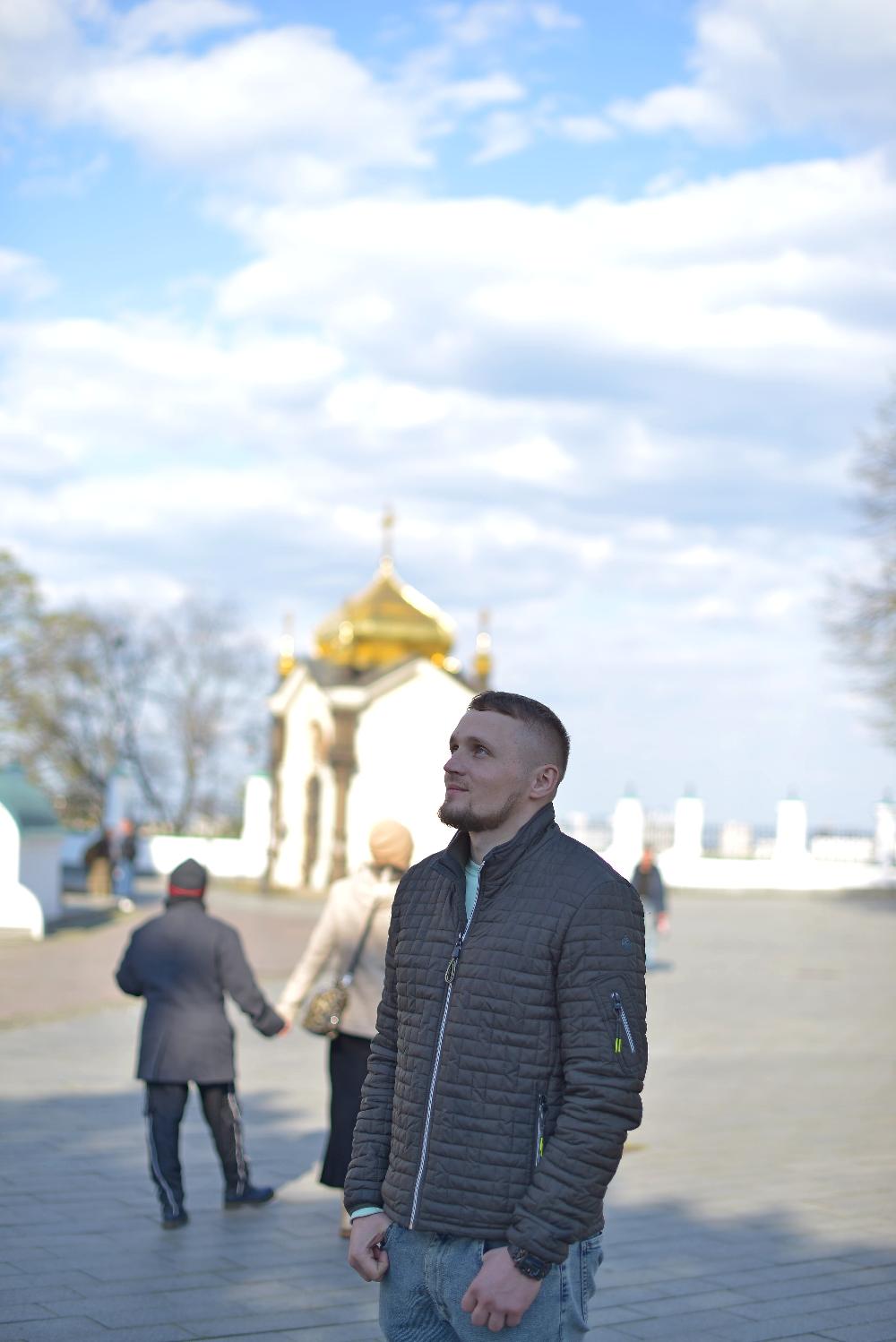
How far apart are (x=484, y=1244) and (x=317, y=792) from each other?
137ft

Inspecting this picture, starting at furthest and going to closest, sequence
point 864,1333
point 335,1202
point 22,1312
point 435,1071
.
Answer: point 335,1202 → point 864,1333 → point 22,1312 → point 435,1071

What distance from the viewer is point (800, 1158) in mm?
9805

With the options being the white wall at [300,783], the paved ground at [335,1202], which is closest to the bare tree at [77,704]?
the white wall at [300,783]

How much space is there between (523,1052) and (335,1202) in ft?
17.5

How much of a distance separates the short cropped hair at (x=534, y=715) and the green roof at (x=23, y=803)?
905 inches

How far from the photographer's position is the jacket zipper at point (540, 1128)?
11.0 ft

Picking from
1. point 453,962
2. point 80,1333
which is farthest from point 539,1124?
point 80,1333

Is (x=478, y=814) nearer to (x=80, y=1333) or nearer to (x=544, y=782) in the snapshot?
(x=544, y=782)

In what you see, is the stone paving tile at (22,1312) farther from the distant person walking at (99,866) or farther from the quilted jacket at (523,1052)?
the distant person walking at (99,866)

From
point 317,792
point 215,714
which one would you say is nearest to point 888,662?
point 317,792

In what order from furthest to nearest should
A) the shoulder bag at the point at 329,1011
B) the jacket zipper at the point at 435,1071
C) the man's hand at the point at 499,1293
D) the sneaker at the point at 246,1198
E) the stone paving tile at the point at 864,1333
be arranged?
the sneaker at the point at 246,1198 → the shoulder bag at the point at 329,1011 → the stone paving tile at the point at 864,1333 → the jacket zipper at the point at 435,1071 → the man's hand at the point at 499,1293

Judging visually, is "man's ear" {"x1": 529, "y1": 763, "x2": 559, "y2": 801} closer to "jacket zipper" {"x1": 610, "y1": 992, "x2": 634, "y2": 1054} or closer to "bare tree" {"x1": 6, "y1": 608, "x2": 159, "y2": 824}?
"jacket zipper" {"x1": 610, "y1": 992, "x2": 634, "y2": 1054}

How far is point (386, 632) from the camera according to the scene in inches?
1845

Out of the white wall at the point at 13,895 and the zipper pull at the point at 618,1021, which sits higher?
the zipper pull at the point at 618,1021
